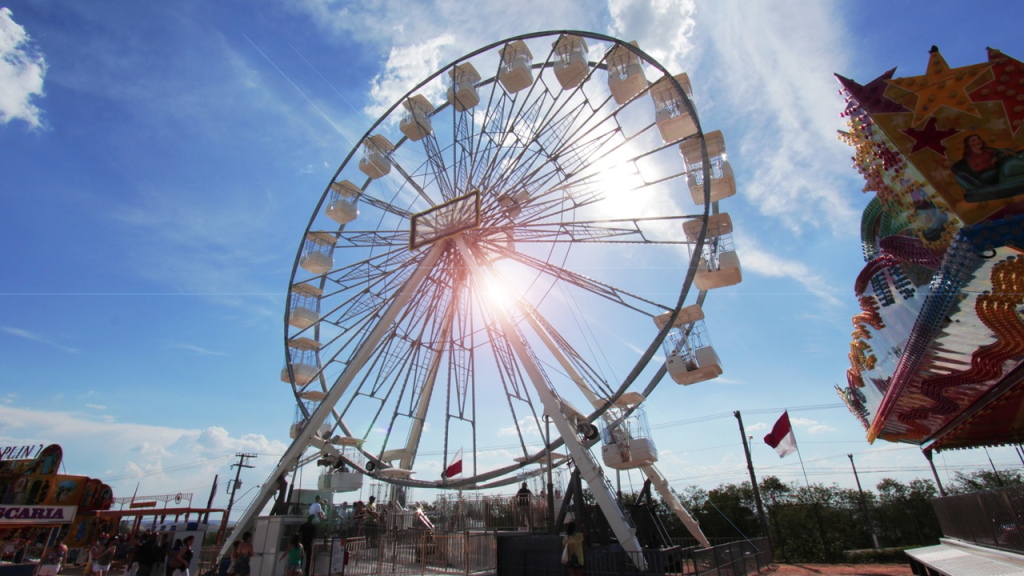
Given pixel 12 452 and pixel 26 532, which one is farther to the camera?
pixel 12 452

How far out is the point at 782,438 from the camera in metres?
17.4

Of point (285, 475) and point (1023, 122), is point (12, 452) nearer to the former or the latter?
point (285, 475)

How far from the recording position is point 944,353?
747cm

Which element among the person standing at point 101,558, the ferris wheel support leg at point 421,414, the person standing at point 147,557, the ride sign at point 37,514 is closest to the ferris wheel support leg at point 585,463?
the ferris wheel support leg at point 421,414

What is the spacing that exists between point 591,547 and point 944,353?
25.1 feet

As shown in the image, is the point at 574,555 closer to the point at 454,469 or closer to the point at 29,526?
the point at 454,469

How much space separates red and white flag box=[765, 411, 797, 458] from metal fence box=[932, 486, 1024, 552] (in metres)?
4.75

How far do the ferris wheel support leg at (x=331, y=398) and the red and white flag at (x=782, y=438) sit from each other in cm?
1300

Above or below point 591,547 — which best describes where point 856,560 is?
below

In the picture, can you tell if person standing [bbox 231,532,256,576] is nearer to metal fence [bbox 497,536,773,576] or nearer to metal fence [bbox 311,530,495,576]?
metal fence [bbox 311,530,495,576]

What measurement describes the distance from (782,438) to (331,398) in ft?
48.6

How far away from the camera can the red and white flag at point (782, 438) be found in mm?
17141

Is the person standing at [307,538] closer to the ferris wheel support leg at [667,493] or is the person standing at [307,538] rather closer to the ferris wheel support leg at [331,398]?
the ferris wheel support leg at [331,398]

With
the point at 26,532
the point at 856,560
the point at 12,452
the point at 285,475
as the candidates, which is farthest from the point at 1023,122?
the point at 12,452
